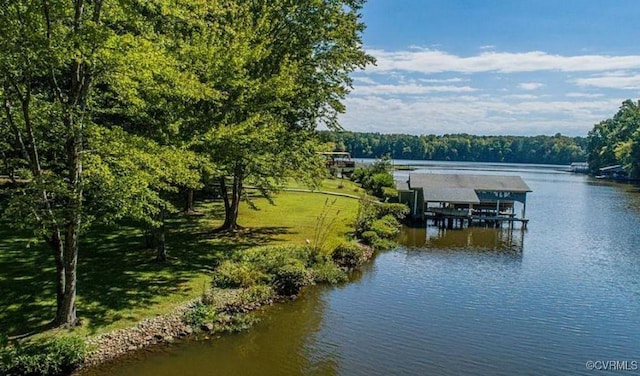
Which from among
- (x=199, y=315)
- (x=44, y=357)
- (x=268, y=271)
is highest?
(x=268, y=271)

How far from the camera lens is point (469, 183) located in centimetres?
4097

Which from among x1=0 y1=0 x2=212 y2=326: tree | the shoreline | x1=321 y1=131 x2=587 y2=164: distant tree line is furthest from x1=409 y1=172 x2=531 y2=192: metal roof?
x1=321 y1=131 x2=587 y2=164: distant tree line

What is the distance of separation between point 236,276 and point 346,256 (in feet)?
24.8

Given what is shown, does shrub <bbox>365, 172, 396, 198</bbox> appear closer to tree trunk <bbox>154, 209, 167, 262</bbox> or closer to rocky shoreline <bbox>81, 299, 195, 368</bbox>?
tree trunk <bbox>154, 209, 167, 262</bbox>

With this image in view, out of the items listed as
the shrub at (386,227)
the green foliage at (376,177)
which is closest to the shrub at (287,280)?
the shrub at (386,227)

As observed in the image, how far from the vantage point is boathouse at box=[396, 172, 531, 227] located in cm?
3834

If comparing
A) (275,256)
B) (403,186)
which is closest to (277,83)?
(275,256)

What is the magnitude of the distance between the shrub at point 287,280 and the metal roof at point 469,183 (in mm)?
22344

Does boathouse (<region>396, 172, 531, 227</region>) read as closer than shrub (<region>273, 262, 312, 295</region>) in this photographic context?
No

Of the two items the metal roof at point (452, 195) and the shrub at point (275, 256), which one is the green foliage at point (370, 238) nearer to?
the shrub at point (275, 256)

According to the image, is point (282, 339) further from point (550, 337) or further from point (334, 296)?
point (550, 337)

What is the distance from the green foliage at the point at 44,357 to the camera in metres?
11.4

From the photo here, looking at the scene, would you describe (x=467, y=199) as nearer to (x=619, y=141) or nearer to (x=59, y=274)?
(x=59, y=274)

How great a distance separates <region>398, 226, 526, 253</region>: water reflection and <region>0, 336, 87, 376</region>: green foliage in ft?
71.1
